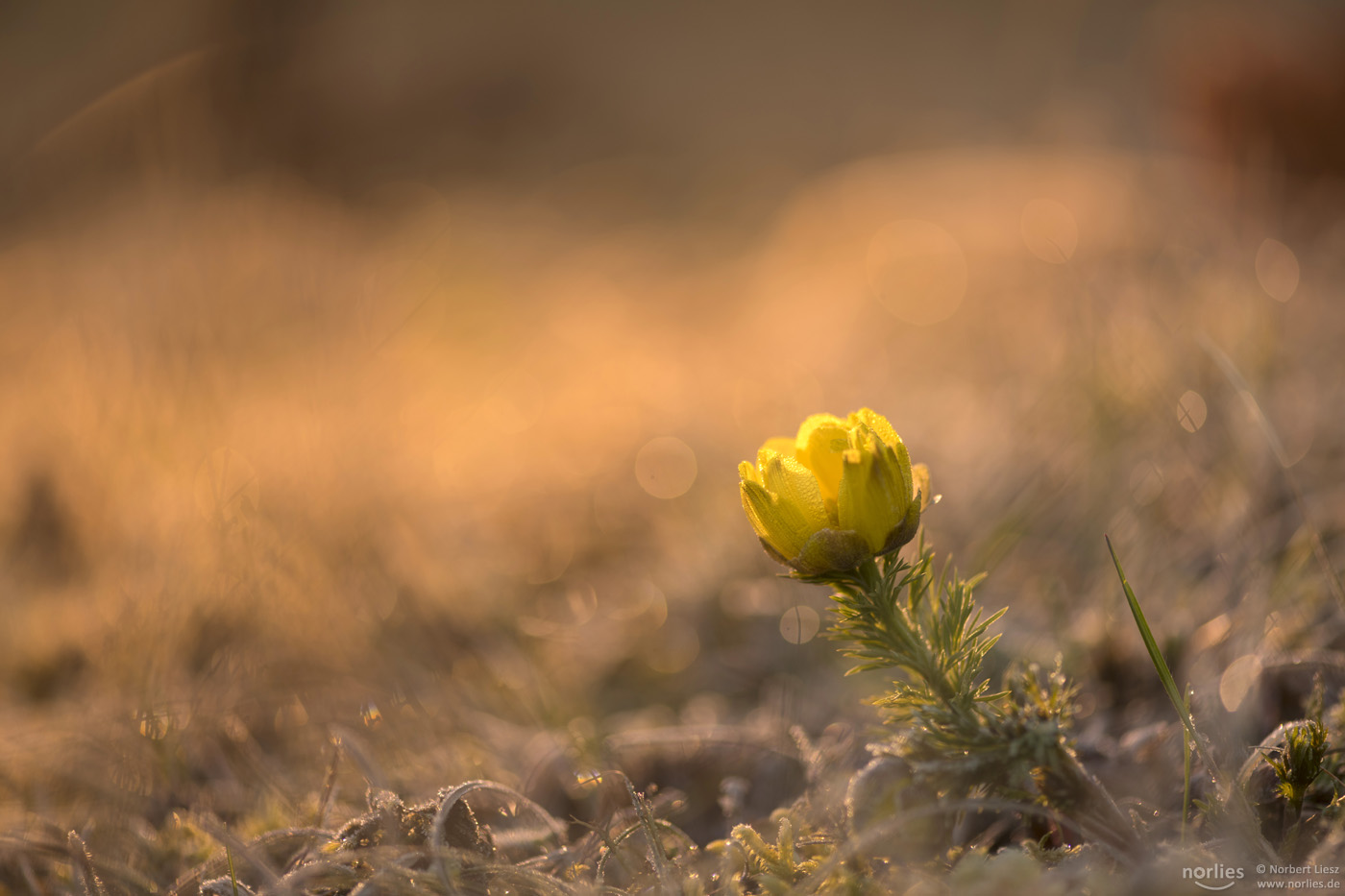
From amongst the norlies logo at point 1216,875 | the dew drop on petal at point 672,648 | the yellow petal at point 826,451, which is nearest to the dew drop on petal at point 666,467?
the dew drop on petal at point 672,648

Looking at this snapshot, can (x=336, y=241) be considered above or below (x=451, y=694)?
above

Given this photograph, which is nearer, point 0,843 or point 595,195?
point 0,843

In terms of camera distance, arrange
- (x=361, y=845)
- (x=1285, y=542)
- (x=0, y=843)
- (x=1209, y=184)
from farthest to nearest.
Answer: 1. (x=1209, y=184)
2. (x=1285, y=542)
3. (x=0, y=843)
4. (x=361, y=845)

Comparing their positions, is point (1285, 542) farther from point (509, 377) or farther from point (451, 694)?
point (509, 377)

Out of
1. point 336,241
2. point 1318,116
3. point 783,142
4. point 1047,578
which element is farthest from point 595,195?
point 1047,578

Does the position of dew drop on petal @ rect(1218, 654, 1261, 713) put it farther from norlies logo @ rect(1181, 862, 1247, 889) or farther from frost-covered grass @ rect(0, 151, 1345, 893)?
norlies logo @ rect(1181, 862, 1247, 889)

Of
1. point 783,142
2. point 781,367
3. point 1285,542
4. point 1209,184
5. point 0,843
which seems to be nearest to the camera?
point 0,843
